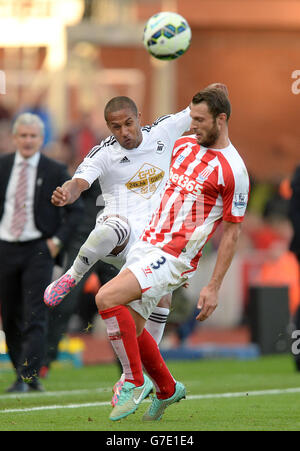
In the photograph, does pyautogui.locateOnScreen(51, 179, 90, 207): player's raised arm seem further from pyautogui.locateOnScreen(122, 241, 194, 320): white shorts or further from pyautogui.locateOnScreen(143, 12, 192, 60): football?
pyautogui.locateOnScreen(143, 12, 192, 60): football

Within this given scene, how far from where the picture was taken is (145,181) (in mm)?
8711

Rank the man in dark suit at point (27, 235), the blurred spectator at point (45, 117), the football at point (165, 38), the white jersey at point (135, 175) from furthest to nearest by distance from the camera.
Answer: the blurred spectator at point (45, 117)
the man in dark suit at point (27, 235)
the football at point (165, 38)
the white jersey at point (135, 175)

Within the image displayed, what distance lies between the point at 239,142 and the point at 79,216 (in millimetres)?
13514

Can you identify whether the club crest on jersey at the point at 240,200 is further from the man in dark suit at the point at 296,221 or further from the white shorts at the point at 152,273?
the man in dark suit at the point at 296,221

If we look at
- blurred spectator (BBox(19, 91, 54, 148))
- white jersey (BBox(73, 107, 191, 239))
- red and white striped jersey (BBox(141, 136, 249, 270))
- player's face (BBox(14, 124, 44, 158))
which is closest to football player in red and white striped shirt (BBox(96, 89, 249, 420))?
red and white striped jersey (BBox(141, 136, 249, 270))

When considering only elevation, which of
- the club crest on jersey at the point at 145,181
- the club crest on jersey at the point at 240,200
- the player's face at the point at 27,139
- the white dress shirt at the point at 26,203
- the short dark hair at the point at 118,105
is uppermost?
the short dark hair at the point at 118,105

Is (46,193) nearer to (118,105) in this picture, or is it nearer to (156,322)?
(118,105)

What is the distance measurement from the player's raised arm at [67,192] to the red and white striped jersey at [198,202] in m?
0.58

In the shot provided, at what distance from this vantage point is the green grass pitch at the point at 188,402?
760 centimetres

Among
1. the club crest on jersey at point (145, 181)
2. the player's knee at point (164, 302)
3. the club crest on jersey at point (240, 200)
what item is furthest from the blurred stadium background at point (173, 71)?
the club crest on jersey at point (240, 200)

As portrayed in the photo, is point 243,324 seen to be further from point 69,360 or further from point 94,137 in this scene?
point 69,360

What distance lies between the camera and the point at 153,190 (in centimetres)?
872

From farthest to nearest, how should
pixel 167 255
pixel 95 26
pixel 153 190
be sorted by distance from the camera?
pixel 95 26
pixel 153 190
pixel 167 255
